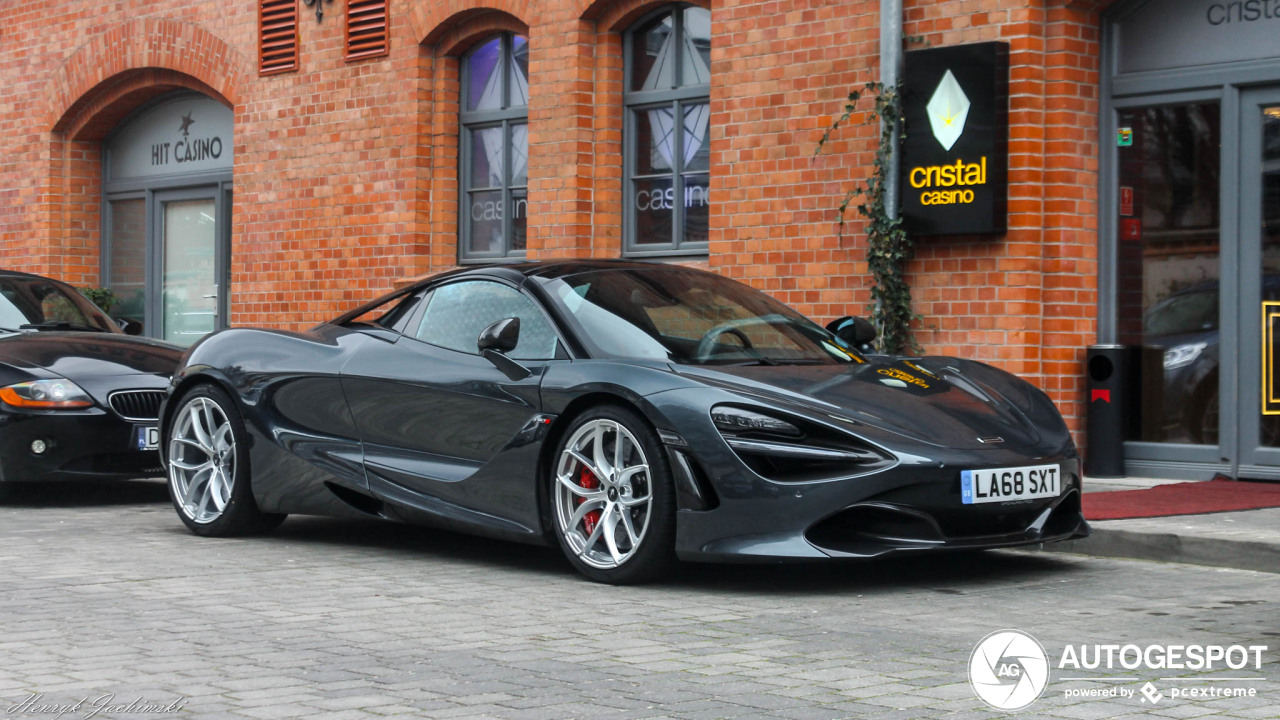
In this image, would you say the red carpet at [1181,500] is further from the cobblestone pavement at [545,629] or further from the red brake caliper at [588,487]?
the red brake caliper at [588,487]

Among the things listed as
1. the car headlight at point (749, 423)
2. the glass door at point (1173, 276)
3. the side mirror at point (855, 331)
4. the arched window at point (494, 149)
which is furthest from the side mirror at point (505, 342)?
the arched window at point (494, 149)

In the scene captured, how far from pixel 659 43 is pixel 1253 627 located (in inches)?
342

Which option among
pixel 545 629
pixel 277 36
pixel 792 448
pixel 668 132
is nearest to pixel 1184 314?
pixel 668 132

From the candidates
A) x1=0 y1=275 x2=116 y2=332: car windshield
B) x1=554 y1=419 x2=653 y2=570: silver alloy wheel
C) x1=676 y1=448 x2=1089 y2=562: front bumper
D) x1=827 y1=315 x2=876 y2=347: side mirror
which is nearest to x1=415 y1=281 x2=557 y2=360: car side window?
x1=554 y1=419 x2=653 y2=570: silver alloy wheel

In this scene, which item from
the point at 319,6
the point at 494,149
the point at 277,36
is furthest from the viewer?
the point at 277,36

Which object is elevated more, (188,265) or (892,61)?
(892,61)

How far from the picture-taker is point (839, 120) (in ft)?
36.9

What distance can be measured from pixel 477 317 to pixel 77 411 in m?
3.07

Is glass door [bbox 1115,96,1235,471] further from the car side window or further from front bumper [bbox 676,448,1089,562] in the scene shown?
the car side window

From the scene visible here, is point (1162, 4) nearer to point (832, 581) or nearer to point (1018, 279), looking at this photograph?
point (1018, 279)

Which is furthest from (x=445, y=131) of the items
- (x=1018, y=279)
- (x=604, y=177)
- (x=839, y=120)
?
(x=1018, y=279)

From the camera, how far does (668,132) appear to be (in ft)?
43.1

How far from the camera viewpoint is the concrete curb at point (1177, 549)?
693 centimetres

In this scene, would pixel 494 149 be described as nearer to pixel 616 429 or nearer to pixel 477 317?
pixel 477 317
